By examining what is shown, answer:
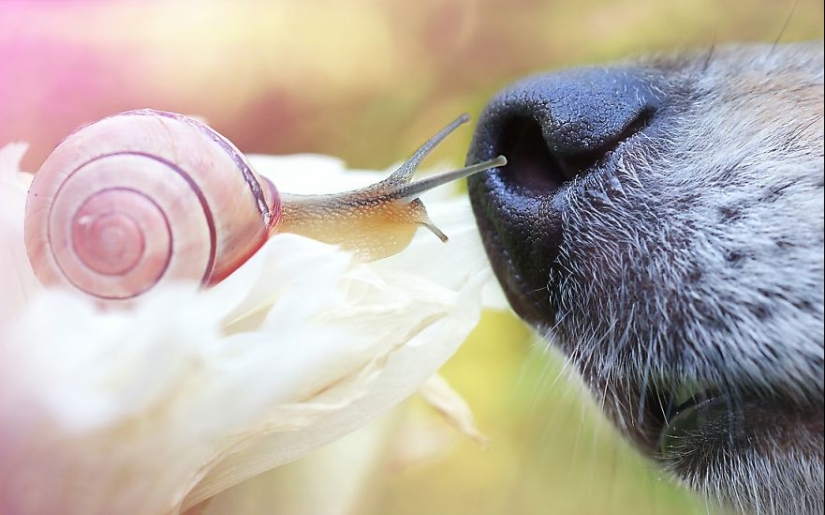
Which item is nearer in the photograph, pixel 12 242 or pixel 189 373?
pixel 189 373

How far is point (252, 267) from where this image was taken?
1.59 feet

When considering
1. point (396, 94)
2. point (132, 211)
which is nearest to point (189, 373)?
point (132, 211)

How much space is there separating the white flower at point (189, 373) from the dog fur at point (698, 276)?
105mm

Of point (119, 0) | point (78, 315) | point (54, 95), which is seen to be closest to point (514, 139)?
point (78, 315)

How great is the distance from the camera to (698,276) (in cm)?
46

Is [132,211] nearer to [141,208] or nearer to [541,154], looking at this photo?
[141,208]

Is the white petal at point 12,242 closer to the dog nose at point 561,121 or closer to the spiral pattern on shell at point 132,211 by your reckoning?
the spiral pattern on shell at point 132,211

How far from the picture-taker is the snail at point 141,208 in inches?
18.3

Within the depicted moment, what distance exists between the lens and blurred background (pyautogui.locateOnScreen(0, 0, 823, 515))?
2.35ft

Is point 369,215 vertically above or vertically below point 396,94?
below

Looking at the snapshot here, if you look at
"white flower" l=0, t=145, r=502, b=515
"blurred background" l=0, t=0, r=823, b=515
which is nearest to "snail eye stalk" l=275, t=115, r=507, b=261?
"white flower" l=0, t=145, r=502, b=515

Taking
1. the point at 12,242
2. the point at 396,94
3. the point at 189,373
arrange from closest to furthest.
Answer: the point at 189,373 → the point at 12,242 → the point at 396,94

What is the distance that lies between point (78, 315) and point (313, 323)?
13 cm

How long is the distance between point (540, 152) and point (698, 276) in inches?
5.4
